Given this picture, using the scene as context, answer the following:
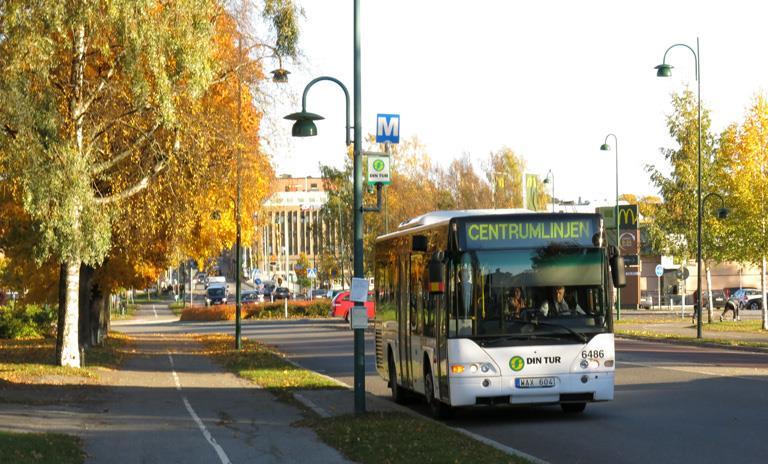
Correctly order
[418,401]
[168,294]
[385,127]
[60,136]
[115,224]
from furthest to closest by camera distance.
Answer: [168,294] → [115,224] → [60,136] → [418,401] → [385,127]

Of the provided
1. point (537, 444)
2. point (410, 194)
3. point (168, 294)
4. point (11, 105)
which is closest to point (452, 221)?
point (537, 444)

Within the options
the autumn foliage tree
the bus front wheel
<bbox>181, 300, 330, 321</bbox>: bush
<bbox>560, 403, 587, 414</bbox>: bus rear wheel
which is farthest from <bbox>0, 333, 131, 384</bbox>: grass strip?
<bbox>181, 300, 330, 321</bbox>: bush

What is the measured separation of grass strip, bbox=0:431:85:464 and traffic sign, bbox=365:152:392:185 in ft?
18.0

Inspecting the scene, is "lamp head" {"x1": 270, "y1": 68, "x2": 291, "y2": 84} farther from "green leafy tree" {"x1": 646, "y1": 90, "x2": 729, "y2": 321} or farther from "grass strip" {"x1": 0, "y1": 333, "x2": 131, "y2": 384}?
"green leafy tree" {"x1": 646, "y1": 90, "x2": 729, "y2": 321}

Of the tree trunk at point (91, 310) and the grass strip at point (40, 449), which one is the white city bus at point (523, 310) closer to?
the grass strip at point (40, 449)

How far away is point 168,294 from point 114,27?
14451 cm

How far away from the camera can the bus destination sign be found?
17.1 meters

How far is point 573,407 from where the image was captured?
59.6ft

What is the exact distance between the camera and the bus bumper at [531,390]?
1664 cm

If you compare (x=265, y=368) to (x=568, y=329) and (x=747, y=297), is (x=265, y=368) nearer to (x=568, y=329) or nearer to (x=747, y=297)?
(x=568, y=329)

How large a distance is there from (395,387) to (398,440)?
6691 millimetres

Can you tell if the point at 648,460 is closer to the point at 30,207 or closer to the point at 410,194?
the point at 30,207

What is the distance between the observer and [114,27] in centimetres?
2362

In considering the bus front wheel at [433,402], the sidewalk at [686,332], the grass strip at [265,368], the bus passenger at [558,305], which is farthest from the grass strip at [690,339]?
the bus passenger at [558,305]
